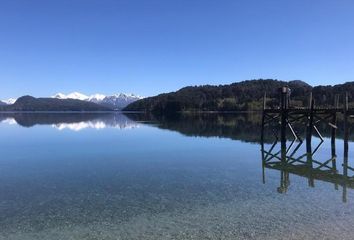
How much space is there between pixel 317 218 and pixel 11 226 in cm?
1279

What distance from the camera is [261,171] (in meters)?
27.9

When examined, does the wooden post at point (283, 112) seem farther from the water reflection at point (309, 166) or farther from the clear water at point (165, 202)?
the clear water at point (165, 202)

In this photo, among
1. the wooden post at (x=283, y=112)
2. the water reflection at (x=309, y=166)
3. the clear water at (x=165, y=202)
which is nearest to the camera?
the clear water at (x=165, y=202)

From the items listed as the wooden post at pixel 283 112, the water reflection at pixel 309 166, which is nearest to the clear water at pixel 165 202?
the water reflection at pixel 309 166

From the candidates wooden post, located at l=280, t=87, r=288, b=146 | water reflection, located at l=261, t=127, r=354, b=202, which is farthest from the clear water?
wooden post, located at l=280, t=87, r=288, b=146

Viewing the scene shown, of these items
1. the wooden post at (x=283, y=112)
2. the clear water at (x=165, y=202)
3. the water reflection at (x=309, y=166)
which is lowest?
the water reflection at (x=309, y=166)

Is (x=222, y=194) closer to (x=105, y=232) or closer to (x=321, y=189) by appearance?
(x=321, y=189)

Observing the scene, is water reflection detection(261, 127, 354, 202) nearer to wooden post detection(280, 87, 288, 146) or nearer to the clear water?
the clear water

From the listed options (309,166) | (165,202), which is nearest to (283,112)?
(309,166)

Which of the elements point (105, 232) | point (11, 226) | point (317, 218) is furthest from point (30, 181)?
point (317, 218)

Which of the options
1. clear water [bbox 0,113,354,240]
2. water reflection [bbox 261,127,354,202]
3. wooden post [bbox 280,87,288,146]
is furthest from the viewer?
wooden post [bbox 280,87,288,146]

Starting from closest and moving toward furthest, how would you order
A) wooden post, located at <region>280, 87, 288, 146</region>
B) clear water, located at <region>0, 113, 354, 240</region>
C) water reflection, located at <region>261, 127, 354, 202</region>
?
clear water, located at <region>0, 113, 354, 240</region> → water reflection, located at <region>261, 127, 354, 202</region> → wooden post, located at <region>280, 87, 288, 146</region>

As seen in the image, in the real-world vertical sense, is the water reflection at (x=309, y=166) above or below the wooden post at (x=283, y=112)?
below

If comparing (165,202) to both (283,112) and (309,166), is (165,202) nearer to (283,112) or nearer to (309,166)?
(309,166)
